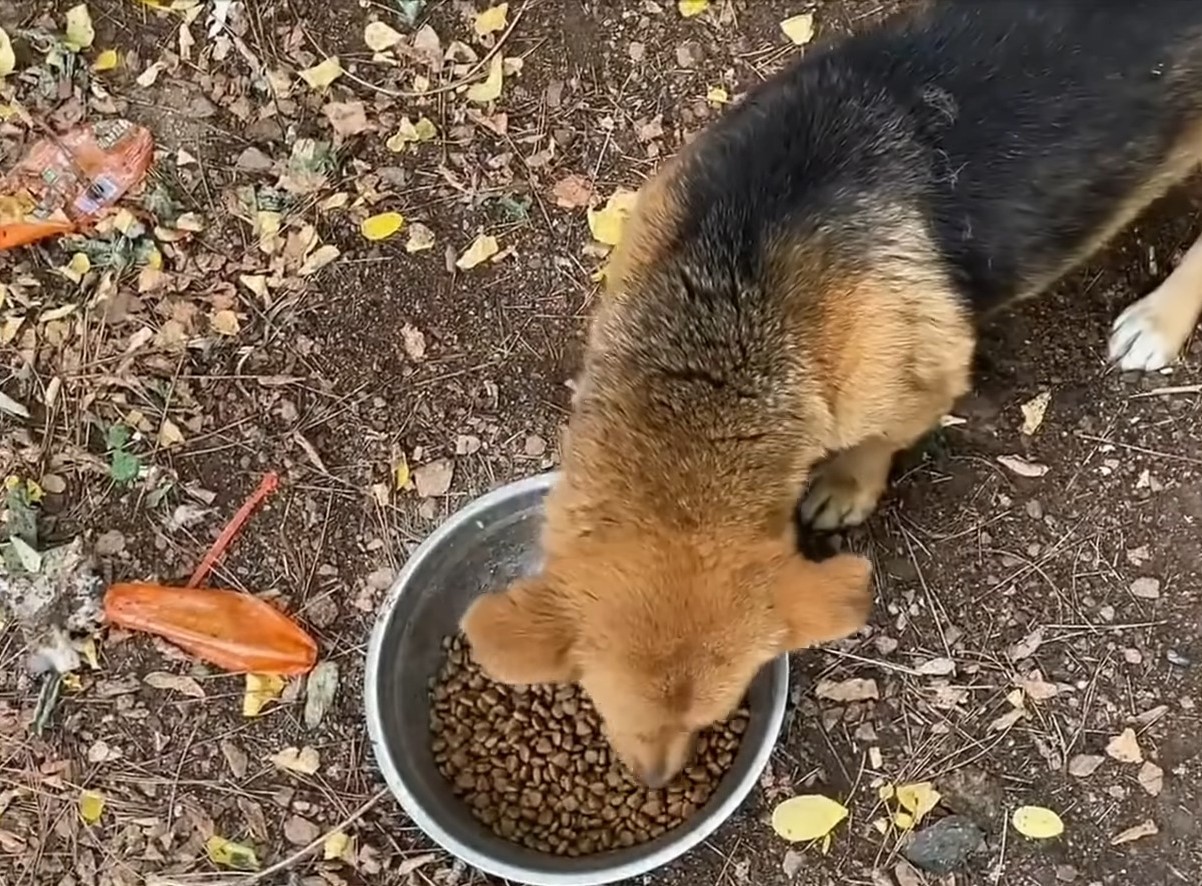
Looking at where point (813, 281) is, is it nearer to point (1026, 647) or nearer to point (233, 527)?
point (1026, 647)

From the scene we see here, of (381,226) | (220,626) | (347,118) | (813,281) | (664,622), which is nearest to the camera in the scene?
(664,622)

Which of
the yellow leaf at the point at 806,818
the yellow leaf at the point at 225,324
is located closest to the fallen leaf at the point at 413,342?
the yellow leaf at the point at 225,324

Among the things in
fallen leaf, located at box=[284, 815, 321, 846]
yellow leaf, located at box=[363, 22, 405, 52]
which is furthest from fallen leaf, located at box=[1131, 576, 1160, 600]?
yellow leaf, located at box=[363, 22, 405, 52]

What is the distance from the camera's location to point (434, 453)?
14.2ft

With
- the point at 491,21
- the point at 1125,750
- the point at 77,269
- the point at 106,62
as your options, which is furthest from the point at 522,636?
the point at 106,62

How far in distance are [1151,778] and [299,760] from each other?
244 cm

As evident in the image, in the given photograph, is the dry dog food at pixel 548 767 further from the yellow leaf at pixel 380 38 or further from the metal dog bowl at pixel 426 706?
the yellow leaf at pixel 380 38

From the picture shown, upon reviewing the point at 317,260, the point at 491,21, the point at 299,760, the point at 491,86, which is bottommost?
the point at 299,760

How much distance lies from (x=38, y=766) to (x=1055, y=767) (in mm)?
2907

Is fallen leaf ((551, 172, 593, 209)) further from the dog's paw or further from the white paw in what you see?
the white paw

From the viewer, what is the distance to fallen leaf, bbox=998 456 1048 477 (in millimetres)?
4316

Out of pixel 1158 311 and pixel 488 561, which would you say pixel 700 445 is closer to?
pixel 488 561

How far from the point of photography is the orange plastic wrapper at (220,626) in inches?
161

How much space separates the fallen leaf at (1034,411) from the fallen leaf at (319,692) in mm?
2215
